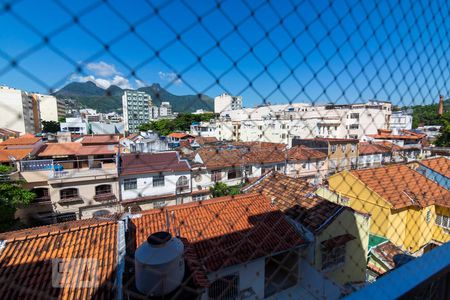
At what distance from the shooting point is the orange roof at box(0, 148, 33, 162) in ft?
15.1

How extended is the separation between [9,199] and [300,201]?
4.99 m

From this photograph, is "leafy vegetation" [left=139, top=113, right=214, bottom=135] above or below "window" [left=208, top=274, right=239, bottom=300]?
above

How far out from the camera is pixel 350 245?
3.22 metres

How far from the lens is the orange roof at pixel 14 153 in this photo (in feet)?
15.1

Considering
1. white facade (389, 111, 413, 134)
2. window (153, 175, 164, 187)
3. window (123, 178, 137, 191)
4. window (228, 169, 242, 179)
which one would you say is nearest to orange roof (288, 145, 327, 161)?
window (228, 169, 242, 179)

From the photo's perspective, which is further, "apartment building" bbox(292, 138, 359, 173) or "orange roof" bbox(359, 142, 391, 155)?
"orange roof" bbox(359, 142, 391, 155)

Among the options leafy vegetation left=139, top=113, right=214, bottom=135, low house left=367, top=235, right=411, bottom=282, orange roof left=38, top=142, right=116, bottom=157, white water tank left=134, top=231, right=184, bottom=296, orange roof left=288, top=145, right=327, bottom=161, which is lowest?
low house left=367, top=235, right=411, bottom=282

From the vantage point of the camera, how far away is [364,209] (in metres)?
4.57

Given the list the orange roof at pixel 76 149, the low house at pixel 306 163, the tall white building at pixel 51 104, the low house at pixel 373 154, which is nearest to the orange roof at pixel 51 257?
the orange roof at pixel 76 149

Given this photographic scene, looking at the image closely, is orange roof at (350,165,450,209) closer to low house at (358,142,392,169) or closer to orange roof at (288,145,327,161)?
orange roof at (288,145,327,161)

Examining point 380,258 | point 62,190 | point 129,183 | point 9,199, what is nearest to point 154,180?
point 129,183

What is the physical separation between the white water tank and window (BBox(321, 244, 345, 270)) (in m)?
2.60

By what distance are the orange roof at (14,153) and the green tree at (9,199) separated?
0.23 meters

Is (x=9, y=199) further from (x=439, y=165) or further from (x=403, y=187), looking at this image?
(x=439, y=165)
